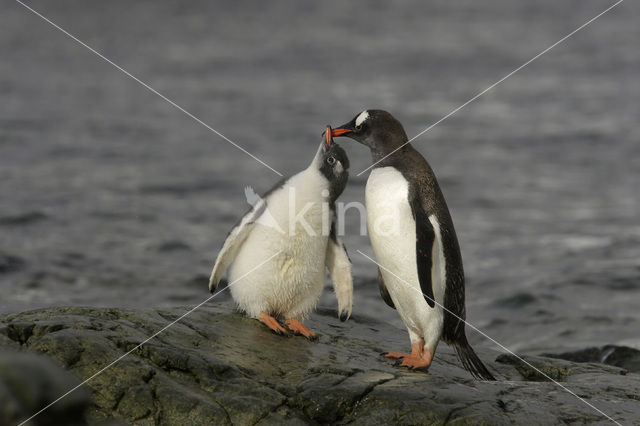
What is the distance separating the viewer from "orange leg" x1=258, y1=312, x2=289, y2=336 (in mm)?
5117

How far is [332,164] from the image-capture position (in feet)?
17.2

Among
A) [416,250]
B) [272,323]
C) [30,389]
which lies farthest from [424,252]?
[30,389]

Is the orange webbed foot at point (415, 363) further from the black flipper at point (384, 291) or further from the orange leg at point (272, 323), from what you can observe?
the orange leg at point (272, 323)

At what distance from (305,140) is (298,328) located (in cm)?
1081

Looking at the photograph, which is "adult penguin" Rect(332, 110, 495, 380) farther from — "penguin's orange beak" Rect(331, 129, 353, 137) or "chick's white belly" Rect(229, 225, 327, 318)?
"chick's white belly" Rect(229, 225, 327, 318)

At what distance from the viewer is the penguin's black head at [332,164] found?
17.1 feet

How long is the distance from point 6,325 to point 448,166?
1167cm

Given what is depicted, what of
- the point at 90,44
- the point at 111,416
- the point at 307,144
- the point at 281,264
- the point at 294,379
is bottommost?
the point at 111,416

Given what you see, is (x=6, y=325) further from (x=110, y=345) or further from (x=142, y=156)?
(x=142, y=156)

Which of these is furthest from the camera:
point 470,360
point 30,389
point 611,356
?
point 611,356

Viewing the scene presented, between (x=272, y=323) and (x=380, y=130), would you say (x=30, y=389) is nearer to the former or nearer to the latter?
(x=272, y=323)

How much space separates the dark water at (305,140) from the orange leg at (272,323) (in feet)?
8.09

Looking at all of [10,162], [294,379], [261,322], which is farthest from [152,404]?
[10,162]

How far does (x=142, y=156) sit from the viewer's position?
1500 centimetres
